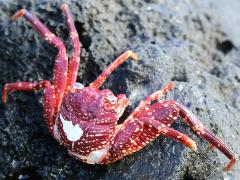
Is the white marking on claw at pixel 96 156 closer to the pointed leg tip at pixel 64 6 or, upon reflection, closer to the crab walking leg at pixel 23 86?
the crab walking leg at pixel 23 86

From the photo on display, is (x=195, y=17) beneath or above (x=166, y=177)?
above

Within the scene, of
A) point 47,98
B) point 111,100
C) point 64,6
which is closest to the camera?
point 111,100

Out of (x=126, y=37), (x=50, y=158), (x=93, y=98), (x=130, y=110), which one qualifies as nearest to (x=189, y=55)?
(x=126, y=37)

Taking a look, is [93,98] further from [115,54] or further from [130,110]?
[115,54]

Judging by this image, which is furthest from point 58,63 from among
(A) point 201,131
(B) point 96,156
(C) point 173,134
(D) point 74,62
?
(A) point 201,131

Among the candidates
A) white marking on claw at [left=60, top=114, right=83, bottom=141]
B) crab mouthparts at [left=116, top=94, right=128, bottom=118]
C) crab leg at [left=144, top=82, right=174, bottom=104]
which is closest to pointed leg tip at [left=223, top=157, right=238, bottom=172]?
crab leg at [left=144, top=82, right=174, bottom=104]

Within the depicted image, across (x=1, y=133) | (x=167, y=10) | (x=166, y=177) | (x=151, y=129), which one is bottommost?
(x=1, y=133)

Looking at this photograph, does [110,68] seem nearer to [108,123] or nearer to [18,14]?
[108,123]

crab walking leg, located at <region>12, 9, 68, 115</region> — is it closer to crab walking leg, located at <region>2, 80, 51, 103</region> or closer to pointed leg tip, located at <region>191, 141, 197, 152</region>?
crab walking leg, located at <region>2, 80, 51, 103</region>
